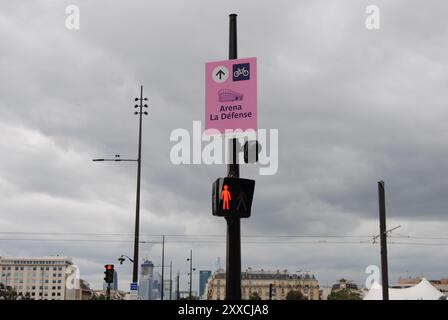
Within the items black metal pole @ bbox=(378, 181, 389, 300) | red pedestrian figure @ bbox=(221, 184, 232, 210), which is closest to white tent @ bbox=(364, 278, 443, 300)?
black metal pole @ bbox=(378, 181, 389, 300)

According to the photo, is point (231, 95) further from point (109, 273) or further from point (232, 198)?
point (109, 273)

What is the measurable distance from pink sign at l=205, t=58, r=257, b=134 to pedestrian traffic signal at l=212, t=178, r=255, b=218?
122cm

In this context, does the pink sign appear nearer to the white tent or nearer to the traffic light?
the traffic light

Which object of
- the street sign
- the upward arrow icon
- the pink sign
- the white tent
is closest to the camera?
the pink sign

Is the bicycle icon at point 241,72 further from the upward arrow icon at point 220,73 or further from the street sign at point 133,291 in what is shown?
the street sign at point 133,291

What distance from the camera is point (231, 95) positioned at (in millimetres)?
10594

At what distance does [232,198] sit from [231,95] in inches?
79.1

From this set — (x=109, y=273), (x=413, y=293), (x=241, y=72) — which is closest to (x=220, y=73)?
(x=241, y=72)

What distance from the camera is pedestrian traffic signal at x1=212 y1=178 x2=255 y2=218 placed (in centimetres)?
949
